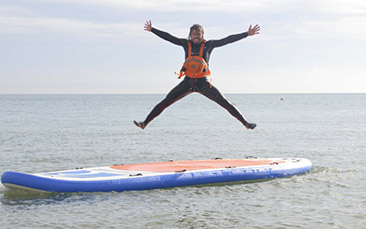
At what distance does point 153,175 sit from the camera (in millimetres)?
13734

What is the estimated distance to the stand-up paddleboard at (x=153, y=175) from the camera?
1270cm

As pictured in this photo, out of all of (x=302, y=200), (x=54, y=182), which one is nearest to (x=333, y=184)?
(x=302, y=200)

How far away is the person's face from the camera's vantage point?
9.95 m

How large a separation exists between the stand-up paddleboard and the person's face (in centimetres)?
495

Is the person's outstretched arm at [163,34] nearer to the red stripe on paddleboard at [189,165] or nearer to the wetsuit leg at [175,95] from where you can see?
the wetsuit leg at [175,95]

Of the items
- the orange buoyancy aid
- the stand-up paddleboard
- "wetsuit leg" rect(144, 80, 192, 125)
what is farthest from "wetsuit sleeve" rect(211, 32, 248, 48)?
the stand-up paddleboard

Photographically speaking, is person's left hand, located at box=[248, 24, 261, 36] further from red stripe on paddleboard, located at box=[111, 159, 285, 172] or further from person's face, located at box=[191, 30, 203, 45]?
red stripe on paddleboard, located at box=[111, 159, 285, 172]

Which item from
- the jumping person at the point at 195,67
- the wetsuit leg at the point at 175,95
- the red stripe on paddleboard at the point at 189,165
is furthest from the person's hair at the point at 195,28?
the red stripe on paddleboard at the point at 189,165

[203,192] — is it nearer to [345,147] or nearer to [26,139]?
[345,147]

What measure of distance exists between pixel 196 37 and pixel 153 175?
508 centimetres

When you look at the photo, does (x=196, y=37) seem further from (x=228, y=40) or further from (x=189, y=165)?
(x=189, y=165)

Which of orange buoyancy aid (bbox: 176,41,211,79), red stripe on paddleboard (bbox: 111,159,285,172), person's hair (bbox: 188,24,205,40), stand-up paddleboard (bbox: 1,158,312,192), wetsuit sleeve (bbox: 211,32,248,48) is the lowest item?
stand-up paddleboard (bbox: 1,158,312,192)

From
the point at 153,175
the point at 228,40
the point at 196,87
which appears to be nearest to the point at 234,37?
the point at 228,40

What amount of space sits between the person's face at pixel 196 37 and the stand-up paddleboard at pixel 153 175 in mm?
4948
